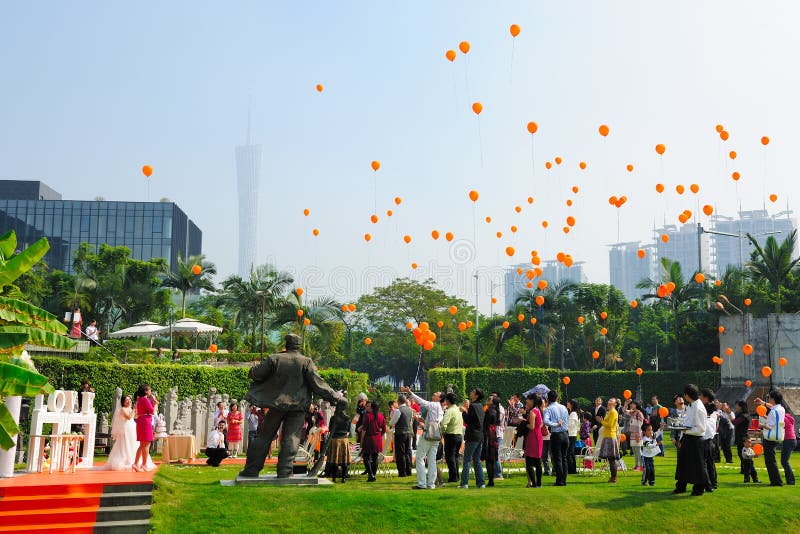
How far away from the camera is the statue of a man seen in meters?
12.5

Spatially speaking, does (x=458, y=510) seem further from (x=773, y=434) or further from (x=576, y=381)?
(x=576, y=381)

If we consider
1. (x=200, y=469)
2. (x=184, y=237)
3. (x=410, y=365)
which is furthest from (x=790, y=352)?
(x=184, y=237)

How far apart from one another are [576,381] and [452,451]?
112 feet

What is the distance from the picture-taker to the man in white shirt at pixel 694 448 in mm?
11883

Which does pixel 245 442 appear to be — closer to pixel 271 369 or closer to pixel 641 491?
pixel 271 369

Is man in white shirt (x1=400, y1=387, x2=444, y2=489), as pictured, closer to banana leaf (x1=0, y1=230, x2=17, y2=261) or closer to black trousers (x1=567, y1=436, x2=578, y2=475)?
black trousers (x1=567, y1=436, x2=578, y2=475)

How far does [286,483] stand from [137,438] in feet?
10.8

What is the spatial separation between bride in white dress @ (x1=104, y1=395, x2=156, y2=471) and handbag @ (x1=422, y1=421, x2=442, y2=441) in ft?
16.3

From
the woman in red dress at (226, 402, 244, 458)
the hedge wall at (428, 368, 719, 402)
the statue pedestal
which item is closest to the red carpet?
the statue pedestal

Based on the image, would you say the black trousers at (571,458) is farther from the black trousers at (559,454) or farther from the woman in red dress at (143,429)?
the woman in red dress at (143,429)

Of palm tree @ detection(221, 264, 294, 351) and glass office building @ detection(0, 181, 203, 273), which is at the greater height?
glass office building @ detection(0, 181, 203, 273)

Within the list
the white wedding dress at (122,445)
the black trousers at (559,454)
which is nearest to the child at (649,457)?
the black trousers at (559,454)

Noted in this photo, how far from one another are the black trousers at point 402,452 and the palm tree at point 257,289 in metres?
30.1

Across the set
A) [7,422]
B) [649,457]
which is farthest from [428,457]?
[7,422]
